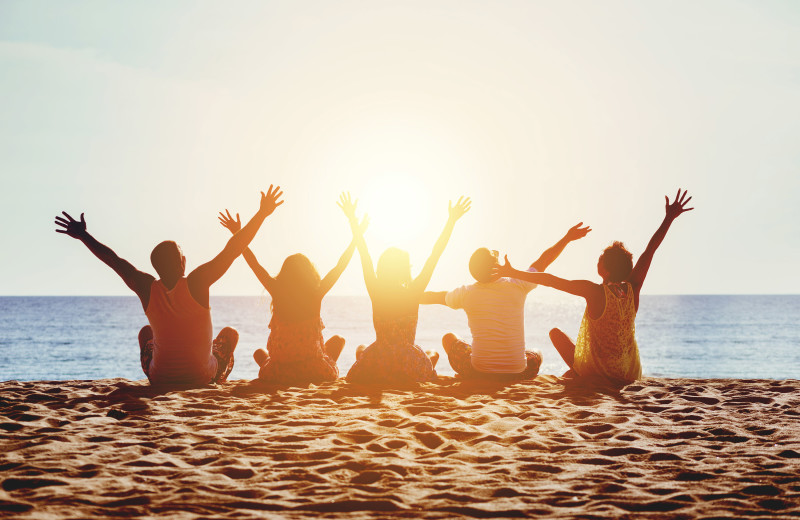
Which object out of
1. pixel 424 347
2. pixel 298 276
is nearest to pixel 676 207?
pixel 298 276

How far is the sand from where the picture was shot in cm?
312

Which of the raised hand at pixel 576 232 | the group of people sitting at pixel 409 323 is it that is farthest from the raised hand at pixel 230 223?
the raised hand at pixel 576 232

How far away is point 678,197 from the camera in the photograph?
22.8 feet

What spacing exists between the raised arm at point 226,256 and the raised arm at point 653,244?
12.6 ft

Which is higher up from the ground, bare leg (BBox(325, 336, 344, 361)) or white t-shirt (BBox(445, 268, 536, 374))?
white t-shirt (BBox(445, 268, 536, 374))

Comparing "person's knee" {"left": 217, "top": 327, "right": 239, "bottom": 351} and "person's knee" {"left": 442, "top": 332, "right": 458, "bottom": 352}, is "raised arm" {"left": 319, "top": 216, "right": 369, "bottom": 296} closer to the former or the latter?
"person's knee" {"left": 217, "top": 327, "right": 239, "bottom": 351}

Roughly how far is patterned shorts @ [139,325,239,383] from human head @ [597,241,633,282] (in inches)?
161

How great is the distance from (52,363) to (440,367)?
14.5m

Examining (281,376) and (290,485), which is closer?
(290,485)

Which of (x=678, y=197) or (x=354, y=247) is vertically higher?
(x=678, y=197)

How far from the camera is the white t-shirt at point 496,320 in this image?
23.1ft

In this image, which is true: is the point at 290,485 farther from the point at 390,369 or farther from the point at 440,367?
the point at 440,367

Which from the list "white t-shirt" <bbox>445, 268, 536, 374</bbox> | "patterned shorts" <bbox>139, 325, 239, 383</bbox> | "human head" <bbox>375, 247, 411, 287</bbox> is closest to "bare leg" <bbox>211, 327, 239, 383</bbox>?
"patterned shorts" <bbox>139, 325, 239, 383</bbox>

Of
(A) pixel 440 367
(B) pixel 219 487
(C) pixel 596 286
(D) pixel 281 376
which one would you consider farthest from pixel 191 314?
(A) pixel 440 367
